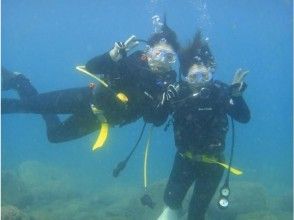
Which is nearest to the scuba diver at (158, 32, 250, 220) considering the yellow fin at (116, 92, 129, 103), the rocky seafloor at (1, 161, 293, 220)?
the yellow fin at (116, 92, 129, 103)

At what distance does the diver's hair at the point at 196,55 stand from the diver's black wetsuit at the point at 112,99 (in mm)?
283

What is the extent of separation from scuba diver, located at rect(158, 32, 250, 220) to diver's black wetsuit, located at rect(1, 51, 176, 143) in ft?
1.16

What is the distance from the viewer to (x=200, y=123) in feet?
22.9

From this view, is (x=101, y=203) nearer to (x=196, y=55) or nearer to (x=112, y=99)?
(x=112, y=99)

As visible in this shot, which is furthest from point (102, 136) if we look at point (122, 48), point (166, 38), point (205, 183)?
point (166, 38)

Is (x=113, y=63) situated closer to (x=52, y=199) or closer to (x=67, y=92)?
(x=67, y=92)

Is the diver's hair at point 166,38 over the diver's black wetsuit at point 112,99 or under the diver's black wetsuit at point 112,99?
over

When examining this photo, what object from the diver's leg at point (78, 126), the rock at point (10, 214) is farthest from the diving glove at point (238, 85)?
the rock at point (10, 214)

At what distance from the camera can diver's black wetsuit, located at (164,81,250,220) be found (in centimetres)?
700

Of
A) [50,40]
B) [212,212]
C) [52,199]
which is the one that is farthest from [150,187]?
[50,40]

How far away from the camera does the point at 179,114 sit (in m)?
7.14

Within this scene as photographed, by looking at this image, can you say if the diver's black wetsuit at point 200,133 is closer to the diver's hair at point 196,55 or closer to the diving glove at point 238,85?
the diving glove at point 238,85

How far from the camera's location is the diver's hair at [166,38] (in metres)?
7.75

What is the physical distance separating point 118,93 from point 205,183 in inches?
83.1
